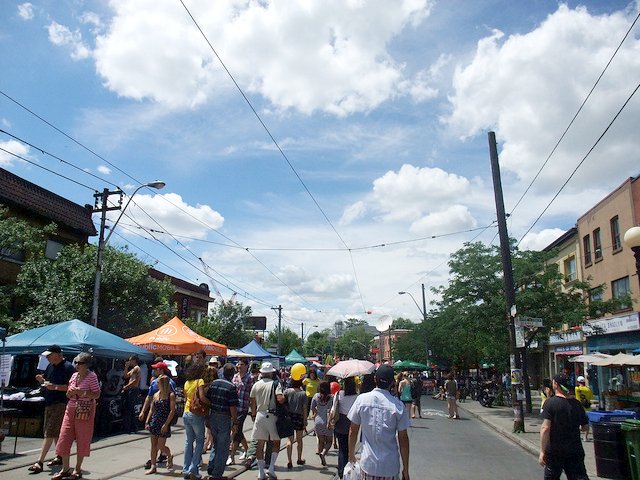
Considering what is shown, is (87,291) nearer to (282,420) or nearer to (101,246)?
(101,246)

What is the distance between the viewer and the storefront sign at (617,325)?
70.3ft

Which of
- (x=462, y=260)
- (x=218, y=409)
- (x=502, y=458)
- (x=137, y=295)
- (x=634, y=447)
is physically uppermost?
(x=462, y=260)

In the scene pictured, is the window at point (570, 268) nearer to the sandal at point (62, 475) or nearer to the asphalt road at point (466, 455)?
the asphalt road at point (466, 455)

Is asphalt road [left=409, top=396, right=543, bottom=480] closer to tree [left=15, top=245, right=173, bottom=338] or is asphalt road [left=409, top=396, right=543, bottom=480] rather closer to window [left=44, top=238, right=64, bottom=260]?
tree [left=15, top=245, right=173, bottom=338]

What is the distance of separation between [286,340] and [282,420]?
3299 inches

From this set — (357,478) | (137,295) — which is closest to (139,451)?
(357,478)

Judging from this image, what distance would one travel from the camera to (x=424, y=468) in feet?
32.6

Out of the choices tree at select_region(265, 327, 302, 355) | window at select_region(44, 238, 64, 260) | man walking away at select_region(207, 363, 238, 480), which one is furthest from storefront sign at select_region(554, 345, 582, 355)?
tree at select_region(265, 327, 302, 355)

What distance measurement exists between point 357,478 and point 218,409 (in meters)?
3.46

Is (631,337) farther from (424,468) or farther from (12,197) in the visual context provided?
(12,197)

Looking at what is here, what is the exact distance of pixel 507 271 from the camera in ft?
51.3

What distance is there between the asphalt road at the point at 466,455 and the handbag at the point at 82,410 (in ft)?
17.5

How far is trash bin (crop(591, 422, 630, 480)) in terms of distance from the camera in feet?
27.9

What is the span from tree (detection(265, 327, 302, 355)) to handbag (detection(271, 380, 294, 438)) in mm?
78103
